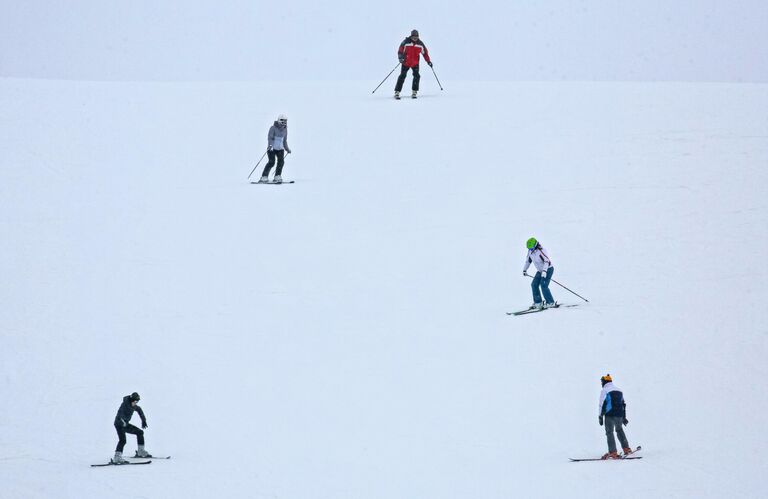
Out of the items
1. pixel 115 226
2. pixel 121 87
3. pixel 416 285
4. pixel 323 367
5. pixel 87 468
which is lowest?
pixel 87 468

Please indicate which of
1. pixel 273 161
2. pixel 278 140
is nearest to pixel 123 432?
pixel 278 140

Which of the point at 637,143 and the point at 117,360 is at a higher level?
the point at 637,143

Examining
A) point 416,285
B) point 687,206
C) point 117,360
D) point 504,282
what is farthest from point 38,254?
point 687,206

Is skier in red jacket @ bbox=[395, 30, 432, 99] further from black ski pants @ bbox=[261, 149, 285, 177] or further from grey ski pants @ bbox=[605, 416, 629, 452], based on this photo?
grey ski pants @ bbox=[605, 416, 629, 452]

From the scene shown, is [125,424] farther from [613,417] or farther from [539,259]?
[539,259]

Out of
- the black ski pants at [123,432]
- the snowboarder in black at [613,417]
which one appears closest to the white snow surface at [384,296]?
the snowboarder in black at [613,417]

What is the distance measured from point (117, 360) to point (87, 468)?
2643mm

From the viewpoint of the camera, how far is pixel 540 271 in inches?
578

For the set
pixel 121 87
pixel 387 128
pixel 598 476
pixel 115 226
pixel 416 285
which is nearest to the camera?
pixel 598 476

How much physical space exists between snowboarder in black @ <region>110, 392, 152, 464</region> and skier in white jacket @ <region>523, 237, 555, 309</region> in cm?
567

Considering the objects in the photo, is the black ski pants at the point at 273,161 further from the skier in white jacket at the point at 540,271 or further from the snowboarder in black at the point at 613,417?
the snowboarder in black at the point at 613,417

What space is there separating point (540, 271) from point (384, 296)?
7.70 feet

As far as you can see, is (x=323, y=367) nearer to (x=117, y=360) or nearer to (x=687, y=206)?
(x=117, y=360)

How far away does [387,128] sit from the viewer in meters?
23.7
